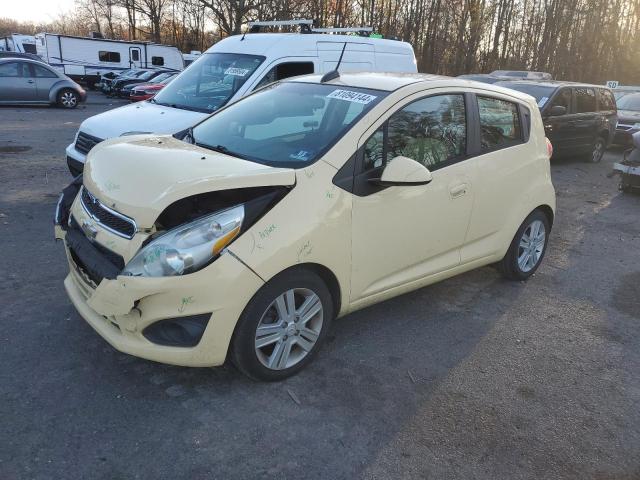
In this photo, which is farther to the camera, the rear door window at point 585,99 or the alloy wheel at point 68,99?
the alloy wheel at point 68,99

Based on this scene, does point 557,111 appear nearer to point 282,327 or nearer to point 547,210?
point 547,210

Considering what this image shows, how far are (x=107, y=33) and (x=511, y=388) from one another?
6947cm

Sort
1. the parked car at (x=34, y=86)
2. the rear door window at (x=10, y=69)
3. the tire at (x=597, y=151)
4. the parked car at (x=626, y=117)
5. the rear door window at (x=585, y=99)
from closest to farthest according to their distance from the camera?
the rear door window at (x=585, y=99), the tire at (x=597, y=151), the parked car at (x=626, y=117), the rear door window at (x=10, y=69), the parked car at (x=34, y=86)

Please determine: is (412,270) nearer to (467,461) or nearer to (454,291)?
(454,291)

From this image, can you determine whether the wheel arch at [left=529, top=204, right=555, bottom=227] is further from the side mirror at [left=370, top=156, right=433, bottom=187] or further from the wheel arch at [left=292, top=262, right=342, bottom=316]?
the wheel arch at [left=292, top=262, right=342, bottom=316]

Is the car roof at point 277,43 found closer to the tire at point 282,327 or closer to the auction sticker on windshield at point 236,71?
the auction sticker on windshield at point 236,71

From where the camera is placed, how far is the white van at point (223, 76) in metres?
6.26

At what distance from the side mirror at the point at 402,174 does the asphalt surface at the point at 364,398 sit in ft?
3.81

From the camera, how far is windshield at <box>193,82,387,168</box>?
344 cm

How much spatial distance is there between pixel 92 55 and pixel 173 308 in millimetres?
32375

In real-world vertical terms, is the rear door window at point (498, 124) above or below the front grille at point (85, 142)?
above

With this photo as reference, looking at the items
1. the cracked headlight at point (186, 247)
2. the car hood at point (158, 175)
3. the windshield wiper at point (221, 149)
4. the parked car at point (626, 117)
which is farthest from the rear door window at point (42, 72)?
the cracked headlight at point (186, 247)

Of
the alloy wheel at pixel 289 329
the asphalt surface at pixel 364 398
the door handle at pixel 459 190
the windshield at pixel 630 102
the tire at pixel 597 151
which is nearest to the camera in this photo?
the asphalt surface at pixel 364 398

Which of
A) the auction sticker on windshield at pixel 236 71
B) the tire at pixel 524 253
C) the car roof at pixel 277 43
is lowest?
the tire at pixel 524 253
